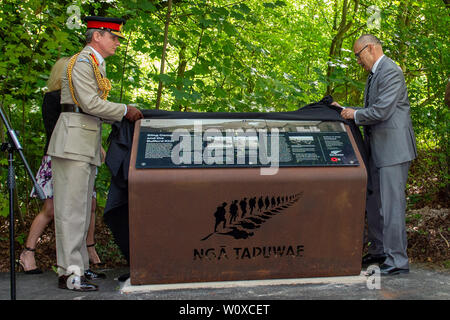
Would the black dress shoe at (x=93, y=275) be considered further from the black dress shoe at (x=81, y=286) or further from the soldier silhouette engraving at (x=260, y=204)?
the soldier silhouette engraving at (x=260, y=204)

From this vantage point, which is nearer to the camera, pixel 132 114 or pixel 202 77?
pixel 132 114

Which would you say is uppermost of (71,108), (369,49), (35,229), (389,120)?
(369,49)

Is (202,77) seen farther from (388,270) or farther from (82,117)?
(388,270)

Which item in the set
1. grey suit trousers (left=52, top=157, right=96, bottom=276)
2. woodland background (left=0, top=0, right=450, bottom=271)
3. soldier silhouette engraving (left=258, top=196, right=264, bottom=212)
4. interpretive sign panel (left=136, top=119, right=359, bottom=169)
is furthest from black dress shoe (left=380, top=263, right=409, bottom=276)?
grey suit trousers (left=52, top=157, right=96, bottom=276)

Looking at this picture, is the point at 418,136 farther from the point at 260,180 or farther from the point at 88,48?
the point at 88,48

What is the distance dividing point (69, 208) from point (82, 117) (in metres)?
0.74

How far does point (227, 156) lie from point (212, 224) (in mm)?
544

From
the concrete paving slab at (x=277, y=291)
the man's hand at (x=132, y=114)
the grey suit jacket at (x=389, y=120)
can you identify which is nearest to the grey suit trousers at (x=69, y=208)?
the concrete paving slab at (x=277, y=291)

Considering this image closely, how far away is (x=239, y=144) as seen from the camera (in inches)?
155

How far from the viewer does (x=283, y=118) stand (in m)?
4.18

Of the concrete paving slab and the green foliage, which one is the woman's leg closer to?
the concrete paving slab

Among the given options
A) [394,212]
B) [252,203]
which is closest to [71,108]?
[252,203]

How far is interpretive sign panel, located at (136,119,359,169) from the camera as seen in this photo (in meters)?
3.78
